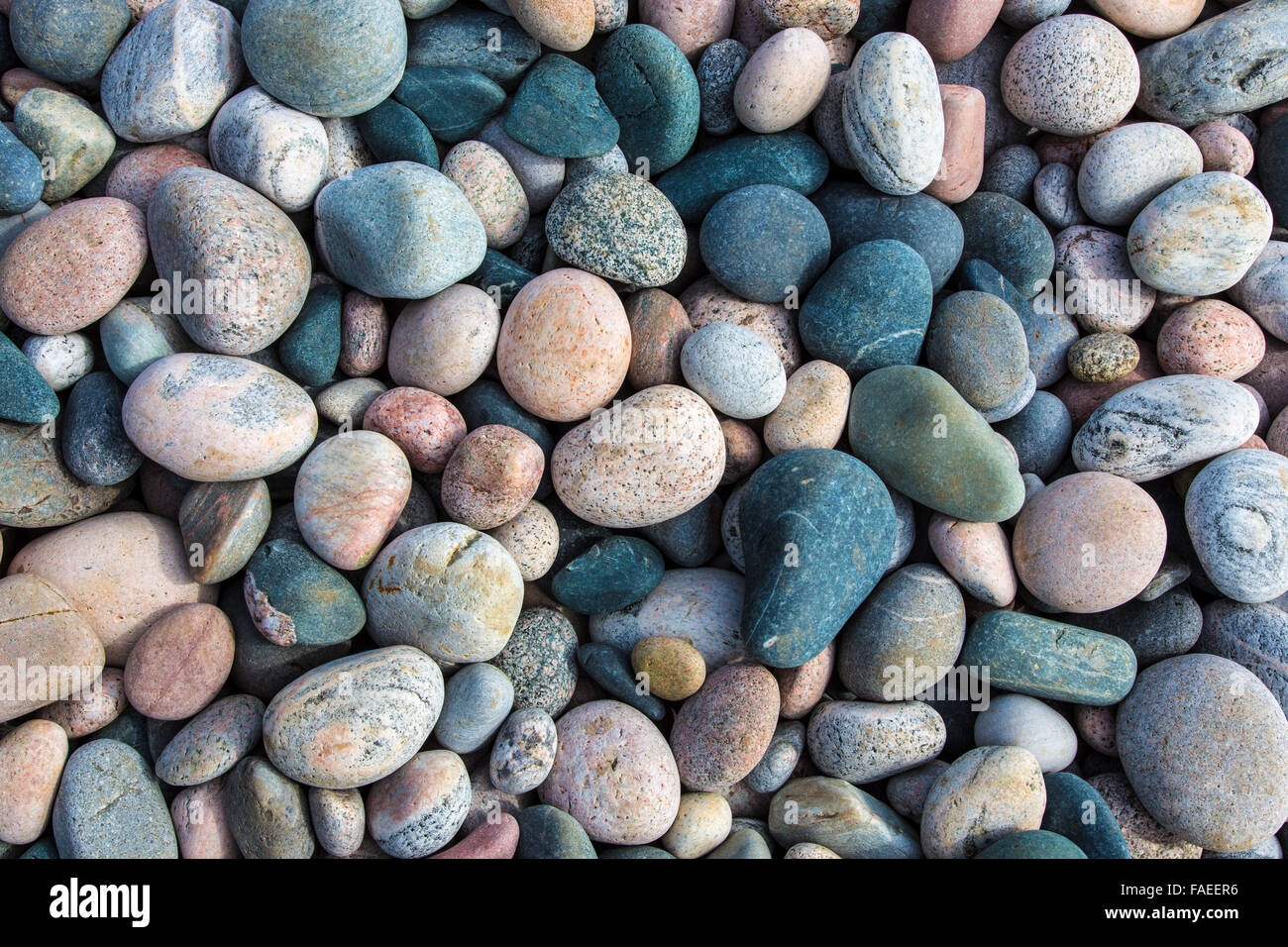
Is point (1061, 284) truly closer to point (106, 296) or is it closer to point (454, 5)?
point (454, 5)

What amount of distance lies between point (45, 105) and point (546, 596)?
2.56m

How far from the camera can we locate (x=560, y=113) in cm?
336

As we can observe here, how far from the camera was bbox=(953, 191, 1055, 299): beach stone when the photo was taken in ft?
11.8

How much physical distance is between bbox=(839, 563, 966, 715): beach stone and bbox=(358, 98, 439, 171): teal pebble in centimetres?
235

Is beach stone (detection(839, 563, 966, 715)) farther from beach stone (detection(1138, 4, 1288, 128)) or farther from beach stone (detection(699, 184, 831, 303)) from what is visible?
beach stone (detection(1138, 4, 1288, 128))

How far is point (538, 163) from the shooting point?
3457 mm

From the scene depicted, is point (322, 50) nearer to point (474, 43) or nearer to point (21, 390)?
point (474, 43)

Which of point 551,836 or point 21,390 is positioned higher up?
point 21,390

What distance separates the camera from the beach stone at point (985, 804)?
2.84 m

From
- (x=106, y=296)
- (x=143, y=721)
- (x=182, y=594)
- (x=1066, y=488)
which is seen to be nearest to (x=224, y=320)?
(x=106, y=296)

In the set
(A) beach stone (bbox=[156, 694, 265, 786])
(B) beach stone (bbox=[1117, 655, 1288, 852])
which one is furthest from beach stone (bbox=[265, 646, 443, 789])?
(B) beach stone (bbox=[1117, 655, 1288, 852])

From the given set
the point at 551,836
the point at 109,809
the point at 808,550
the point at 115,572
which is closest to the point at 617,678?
the point at 551,836

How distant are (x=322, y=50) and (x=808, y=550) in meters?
2.45

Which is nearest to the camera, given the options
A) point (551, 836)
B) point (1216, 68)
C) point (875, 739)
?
point (551, 836)
